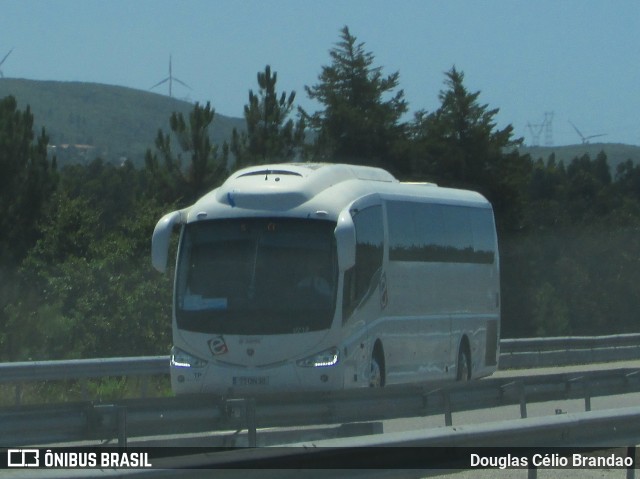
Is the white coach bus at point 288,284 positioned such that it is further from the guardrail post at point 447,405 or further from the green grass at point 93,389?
the green grass at point 93,389

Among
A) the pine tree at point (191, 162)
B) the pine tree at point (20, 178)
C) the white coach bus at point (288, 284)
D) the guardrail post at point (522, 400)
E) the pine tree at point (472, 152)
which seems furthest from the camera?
the pine tree at point (472, 152)

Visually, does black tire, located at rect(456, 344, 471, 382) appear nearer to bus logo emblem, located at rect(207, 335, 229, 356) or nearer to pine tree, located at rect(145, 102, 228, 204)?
bus logo emblem, located at rect(207, 335, 229, 356)

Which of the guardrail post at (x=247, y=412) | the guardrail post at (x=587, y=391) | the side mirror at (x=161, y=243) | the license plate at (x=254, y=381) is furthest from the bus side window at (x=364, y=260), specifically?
the guardrail post at (x=247, y=412)

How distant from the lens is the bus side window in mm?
16638

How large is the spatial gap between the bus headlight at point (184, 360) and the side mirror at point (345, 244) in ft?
7.33

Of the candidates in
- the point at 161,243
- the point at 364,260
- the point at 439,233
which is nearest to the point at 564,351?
the point at 439,233

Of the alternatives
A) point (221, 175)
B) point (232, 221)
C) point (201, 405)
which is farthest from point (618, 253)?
point (201, 405)

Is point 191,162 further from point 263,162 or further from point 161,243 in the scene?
point 161,243

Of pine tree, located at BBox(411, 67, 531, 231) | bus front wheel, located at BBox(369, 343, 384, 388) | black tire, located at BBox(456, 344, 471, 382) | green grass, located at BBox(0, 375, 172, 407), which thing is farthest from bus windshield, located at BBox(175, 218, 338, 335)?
pine tree, located at BBox(411, 67, 531, 231)

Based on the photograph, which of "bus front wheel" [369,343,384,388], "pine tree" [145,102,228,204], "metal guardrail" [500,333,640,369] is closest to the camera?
"bus front wheel" [369,343,384,388]

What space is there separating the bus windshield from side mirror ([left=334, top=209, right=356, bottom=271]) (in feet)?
1.40

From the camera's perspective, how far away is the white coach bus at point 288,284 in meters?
16.1

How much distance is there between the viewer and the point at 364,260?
1719 cm

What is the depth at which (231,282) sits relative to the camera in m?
16.5
